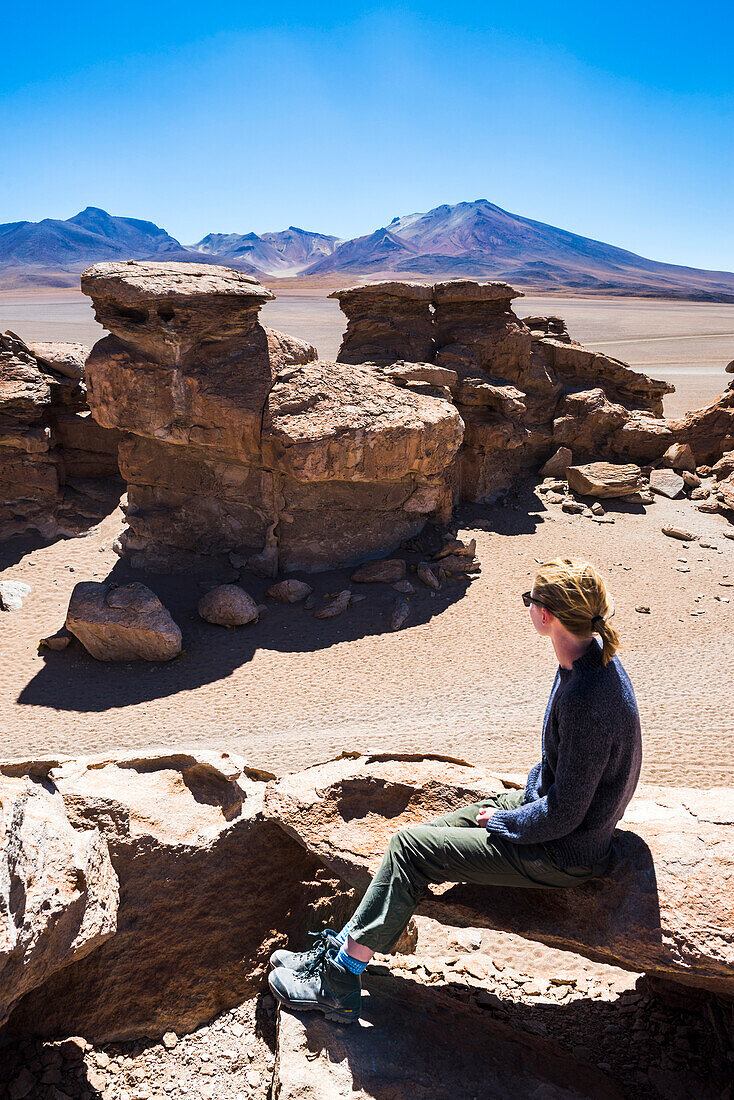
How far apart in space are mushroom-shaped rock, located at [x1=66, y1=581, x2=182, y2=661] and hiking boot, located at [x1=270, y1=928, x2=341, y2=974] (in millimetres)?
6585

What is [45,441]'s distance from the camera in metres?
14.2

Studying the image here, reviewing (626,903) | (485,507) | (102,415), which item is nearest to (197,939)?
(626,903)

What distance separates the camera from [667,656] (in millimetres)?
9695

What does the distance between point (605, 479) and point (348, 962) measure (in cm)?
1357

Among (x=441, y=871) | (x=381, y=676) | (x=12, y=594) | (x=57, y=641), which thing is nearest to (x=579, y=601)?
(x=441, y=871)

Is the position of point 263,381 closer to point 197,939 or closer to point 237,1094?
point 197,939

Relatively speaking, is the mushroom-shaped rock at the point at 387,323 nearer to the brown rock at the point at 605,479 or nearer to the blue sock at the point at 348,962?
the brown rock at the point at 605,479

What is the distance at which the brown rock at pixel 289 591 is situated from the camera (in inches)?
436

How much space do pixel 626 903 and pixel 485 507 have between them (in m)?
11.9

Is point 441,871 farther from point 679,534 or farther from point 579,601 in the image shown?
point 679,534

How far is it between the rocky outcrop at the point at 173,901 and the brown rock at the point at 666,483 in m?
13.3

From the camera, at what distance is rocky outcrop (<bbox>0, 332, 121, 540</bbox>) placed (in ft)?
45.9

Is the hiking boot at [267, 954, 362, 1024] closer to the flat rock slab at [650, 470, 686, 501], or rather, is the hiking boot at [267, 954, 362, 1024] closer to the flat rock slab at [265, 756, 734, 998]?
the flat rock slab at [265, 756, 734, 998]

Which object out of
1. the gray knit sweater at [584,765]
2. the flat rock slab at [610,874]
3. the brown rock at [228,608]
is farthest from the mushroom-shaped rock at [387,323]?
the gray knit sweater at [584,765]
